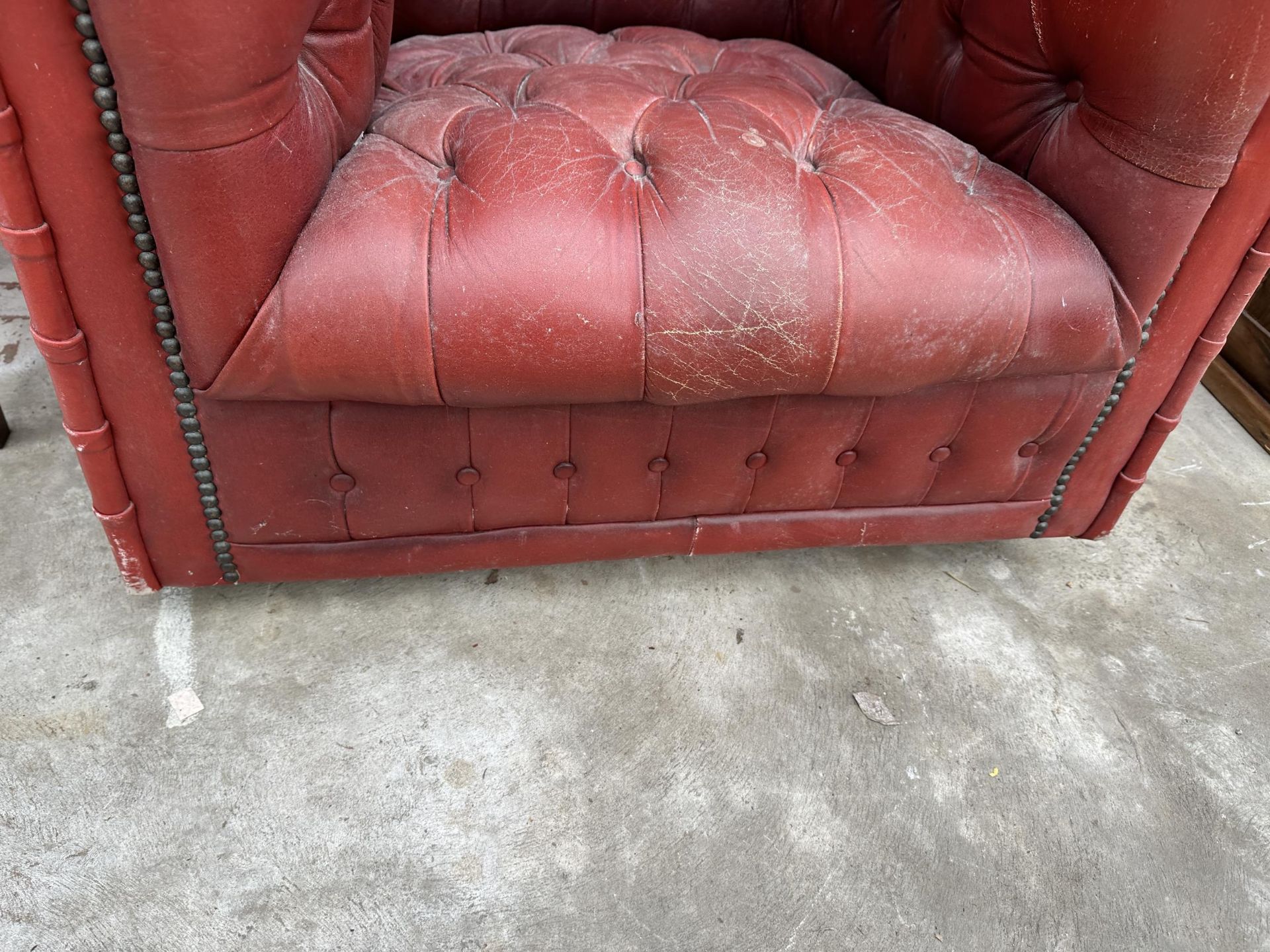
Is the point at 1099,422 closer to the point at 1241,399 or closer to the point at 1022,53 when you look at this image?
the point at 1022,53

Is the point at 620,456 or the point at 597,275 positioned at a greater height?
the point at 597,275

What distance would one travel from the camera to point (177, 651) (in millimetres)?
1006

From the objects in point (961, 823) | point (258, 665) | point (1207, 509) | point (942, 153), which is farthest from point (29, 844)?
point (1207, 509)

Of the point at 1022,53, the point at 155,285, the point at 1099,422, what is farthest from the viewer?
the point at 1099,422

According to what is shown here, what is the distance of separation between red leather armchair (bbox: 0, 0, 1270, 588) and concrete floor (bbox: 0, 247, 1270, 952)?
0.11m

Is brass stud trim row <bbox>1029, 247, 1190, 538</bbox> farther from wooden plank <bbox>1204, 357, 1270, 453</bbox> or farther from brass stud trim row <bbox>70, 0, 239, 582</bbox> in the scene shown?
brass stud trim row <bbox>70, 0, 239, 582</bbox>

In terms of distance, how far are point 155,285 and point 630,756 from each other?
689 mm

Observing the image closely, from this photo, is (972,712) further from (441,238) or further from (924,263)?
(441,238)

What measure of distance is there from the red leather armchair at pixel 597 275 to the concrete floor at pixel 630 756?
0.37 ft

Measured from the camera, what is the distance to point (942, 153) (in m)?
0.93

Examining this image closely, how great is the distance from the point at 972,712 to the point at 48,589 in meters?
1.18

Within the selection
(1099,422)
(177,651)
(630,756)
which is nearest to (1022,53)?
(1099,422)

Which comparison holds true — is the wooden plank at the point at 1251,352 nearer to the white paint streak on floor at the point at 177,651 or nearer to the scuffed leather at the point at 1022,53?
the scuffed leather at the point at 1022,53

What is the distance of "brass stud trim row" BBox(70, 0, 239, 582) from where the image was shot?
628 mm
